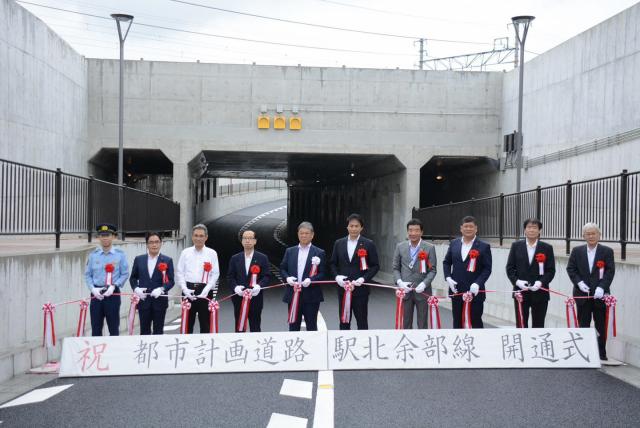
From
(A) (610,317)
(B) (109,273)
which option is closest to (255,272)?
(B) (109,273)

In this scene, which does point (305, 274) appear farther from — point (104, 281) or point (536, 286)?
point (536, 286)

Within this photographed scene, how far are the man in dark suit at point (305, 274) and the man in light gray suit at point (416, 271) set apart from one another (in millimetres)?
1025

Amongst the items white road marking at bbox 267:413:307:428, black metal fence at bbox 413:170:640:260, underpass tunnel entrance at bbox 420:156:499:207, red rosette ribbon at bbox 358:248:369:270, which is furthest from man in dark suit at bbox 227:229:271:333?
underpass tunnel entrance at bbox 420:156:499:207

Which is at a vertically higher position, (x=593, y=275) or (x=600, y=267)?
(x=600, y=267)

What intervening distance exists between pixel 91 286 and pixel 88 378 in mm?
1321

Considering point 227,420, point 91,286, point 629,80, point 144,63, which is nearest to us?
point 227,420

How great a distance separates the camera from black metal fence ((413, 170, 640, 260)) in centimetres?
1168

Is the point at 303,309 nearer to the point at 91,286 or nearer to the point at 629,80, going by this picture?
the point at 91,286

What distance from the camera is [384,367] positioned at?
8.85 metres

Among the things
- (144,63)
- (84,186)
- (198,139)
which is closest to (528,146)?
(198,139)

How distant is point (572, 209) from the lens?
47.0 feet

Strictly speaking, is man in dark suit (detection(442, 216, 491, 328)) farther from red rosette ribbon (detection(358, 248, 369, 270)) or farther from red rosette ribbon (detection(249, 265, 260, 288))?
red rosette ribbon (detection(249, 265, 260, 288))

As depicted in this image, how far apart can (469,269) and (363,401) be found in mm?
3261

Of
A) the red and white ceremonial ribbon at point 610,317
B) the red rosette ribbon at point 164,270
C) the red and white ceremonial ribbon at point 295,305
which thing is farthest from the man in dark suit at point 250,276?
the red and white ceremonial ribbon at point 610,317
